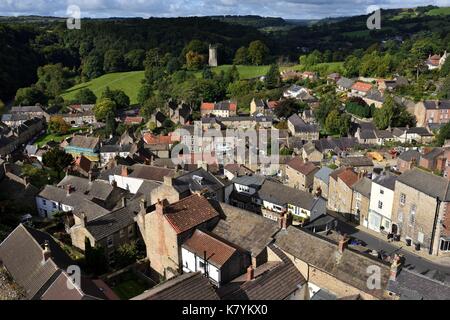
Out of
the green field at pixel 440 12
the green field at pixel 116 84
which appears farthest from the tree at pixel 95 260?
the green field at pixel 440 12

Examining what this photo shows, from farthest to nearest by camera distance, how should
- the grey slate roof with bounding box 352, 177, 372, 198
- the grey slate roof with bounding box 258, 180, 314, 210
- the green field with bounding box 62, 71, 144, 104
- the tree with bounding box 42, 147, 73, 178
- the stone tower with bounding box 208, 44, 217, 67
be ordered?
the stone tower with bounding box 208, 44, 217, 67
the green field with bounding box 62, 71, 144, 104
the tree with bounding box 42, 147, 73, 178
the grey slate roof with bounding box 258, 180, 314, 210
the grey slate roof with bounding box 352, 177, 372, 198

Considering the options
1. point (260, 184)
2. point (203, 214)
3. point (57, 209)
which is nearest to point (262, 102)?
point (260, 184)

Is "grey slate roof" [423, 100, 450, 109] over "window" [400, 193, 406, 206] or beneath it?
over

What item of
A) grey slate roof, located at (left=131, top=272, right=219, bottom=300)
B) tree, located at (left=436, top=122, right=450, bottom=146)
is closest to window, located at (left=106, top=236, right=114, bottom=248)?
grey slate roof, located at (left=131, top=272, right=219, bottom=300)

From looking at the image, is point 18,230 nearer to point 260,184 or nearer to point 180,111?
point 260,184

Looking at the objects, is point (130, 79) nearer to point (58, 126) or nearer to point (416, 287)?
point (58, 126)

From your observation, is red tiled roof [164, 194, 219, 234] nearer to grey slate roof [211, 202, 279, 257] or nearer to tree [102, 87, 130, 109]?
grey slate roof [211, 202, 279, 257]
